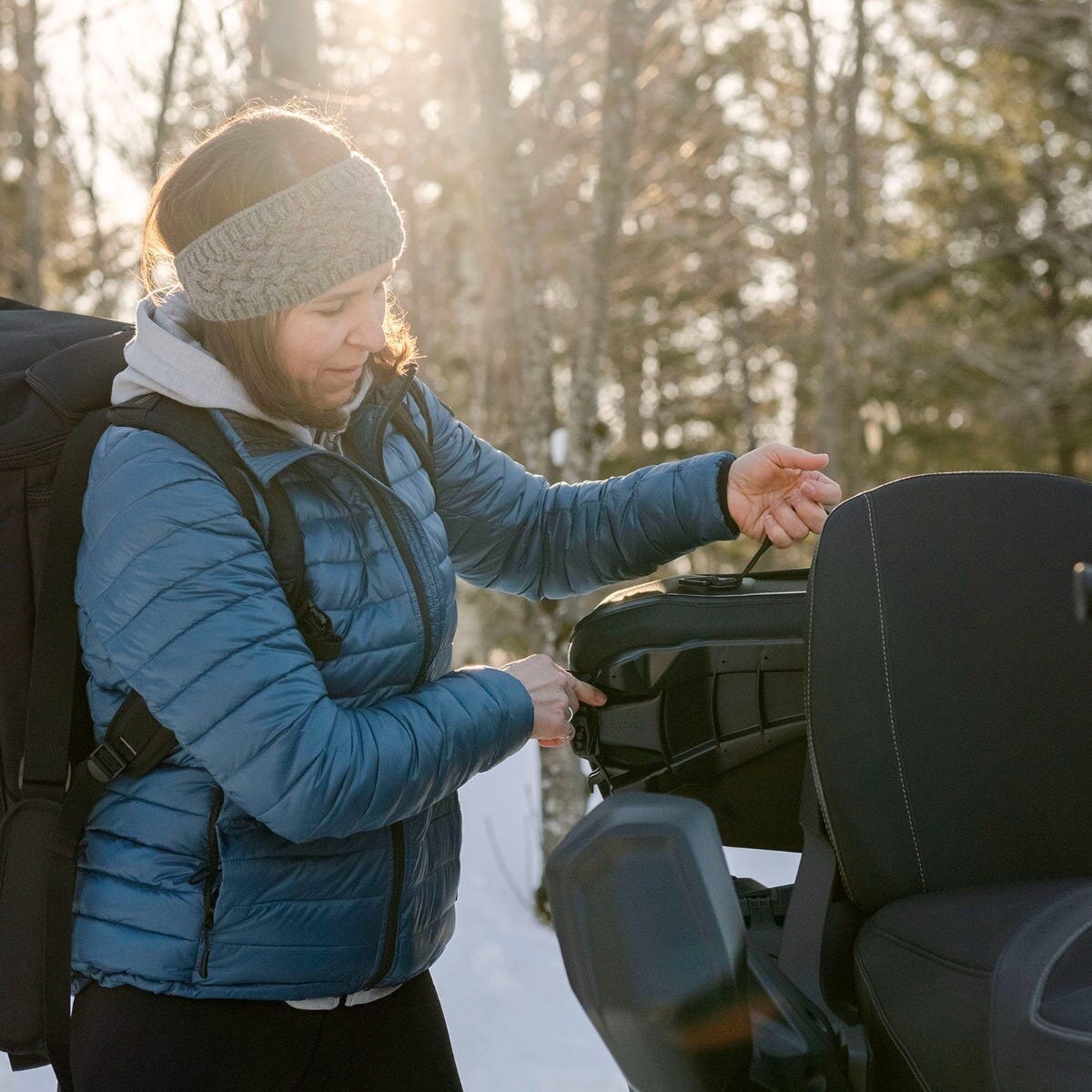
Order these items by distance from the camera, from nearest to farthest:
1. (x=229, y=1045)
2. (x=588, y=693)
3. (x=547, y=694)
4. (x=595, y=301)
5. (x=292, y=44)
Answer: (x=229, y=1045) → (x=547, y=694) → (x=588, y=693) → (x=595, y=301) → (x=292, y=44)

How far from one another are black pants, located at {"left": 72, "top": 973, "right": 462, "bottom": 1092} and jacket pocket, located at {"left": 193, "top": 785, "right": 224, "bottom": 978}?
100mm

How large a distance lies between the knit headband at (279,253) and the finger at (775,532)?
0.82 m

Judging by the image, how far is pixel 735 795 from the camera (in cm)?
216

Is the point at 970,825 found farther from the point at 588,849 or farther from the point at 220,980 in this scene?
the point at 220,980

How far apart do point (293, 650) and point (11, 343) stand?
0.65 metres

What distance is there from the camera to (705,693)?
2.10 meters

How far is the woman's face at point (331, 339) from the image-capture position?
5.82 feet

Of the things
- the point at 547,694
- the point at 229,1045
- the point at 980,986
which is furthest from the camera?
the point at 547,694

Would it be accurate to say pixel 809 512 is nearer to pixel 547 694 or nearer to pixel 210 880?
pixel 547 694

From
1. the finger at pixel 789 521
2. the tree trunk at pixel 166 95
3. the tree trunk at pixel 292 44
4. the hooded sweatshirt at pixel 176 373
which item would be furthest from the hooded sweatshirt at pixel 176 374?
the tree trunk at pixel 166 95

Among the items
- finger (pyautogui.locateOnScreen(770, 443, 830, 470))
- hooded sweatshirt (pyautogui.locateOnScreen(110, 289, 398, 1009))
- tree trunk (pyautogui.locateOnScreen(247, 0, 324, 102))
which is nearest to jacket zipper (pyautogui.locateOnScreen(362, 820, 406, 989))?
hooded sweatshirt (pyautogui.locateOnScreen(110, 289, 398, 1009))


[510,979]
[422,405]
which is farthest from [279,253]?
[510,979]

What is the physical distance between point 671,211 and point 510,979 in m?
9.90

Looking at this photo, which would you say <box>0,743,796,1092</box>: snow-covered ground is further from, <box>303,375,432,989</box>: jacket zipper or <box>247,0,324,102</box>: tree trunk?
<box>247,0,324,102</box>: tree trunk
